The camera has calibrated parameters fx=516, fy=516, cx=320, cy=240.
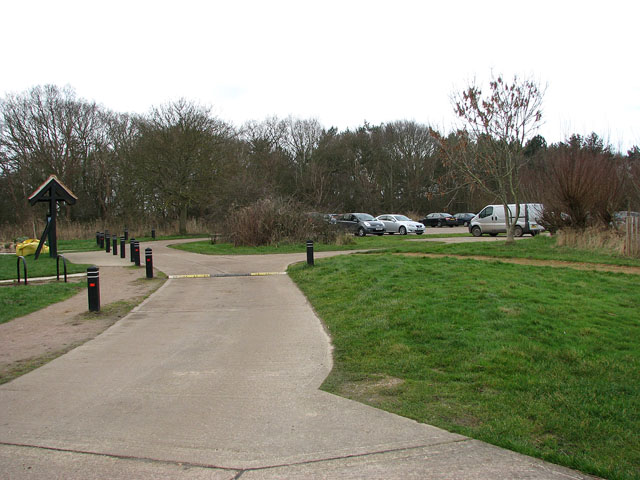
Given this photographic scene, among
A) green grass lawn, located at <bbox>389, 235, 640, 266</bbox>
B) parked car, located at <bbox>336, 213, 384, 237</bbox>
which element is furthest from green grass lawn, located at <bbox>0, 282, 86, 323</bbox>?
parked car, located at <bbox>336, 213, 384, 237</bbox>

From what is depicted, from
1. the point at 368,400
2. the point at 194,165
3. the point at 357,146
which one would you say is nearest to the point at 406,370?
the point at 368,400

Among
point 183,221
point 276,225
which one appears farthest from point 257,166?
point 276,225

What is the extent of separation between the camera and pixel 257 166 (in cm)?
5375

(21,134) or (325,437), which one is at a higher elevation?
(21,134)

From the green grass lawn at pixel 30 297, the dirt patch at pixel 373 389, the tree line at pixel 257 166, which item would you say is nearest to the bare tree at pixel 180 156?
the tree line at pixel 257 166

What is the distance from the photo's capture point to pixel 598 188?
64.5 feet

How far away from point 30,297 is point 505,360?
10.1m

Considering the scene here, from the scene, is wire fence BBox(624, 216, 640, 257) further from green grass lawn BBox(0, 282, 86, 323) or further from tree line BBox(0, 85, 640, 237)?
green grass lawn BBox(0, 282, 86, 323)

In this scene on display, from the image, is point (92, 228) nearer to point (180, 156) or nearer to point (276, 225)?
point (180, 156)

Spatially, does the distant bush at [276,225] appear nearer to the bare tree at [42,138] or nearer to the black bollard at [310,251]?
the black bollard at [310,251]

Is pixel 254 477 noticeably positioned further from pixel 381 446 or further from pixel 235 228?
pixel 235 228

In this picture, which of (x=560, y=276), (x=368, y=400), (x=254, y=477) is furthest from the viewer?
(x=560, y=276)

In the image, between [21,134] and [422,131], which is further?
[422,131]

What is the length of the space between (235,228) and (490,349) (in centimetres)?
2107
